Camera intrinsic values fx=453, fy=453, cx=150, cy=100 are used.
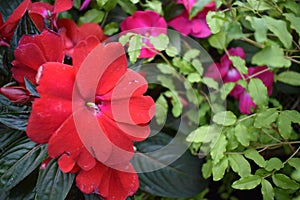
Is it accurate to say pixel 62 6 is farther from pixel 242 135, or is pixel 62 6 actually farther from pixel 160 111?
pixel 242 135

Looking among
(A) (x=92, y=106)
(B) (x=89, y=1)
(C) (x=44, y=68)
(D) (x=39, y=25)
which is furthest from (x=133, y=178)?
(B) (x=89, y=1)

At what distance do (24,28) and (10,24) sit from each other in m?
0.06

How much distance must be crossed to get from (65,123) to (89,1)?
471mm

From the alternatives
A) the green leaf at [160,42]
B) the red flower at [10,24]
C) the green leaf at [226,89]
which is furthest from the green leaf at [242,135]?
the red flower at [10,24]

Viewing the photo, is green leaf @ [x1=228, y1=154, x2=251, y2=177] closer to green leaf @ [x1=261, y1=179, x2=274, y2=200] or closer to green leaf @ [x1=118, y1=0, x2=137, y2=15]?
green leaf @ [x1=261, y1=179, x2=274, y2=200]

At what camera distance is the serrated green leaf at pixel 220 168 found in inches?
35.2

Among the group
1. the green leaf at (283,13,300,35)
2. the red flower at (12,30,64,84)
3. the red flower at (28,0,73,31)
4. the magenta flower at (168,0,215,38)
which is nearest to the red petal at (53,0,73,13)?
the red flower at (28,0,73,31)

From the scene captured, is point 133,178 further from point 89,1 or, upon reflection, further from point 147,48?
point 89,1

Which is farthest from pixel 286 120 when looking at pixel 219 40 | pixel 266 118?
pixel 219 40

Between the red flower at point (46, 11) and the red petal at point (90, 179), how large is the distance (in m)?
0.30

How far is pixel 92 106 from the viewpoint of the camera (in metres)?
0.79

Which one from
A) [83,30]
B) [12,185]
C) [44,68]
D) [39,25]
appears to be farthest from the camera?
[83,30]

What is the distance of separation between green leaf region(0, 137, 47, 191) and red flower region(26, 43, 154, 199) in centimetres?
10

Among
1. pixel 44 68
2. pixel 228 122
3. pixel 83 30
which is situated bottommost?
pixel 228 122
